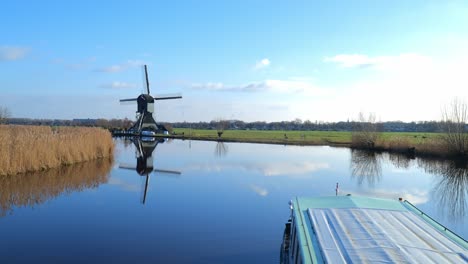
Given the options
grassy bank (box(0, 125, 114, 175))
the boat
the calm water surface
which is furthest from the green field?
the boat

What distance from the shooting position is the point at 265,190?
18547 mm

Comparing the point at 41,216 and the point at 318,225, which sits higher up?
the point at 318,225

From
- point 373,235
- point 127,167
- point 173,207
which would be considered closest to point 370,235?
point 373,235

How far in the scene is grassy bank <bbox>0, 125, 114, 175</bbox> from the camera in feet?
60.2

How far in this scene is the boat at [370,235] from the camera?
16.6 ft

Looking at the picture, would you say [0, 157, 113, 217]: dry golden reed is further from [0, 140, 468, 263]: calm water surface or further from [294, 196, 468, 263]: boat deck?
[294, 196, 468, 263]: boat deck

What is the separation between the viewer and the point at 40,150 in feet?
68.7

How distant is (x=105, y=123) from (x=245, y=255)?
91.6 m

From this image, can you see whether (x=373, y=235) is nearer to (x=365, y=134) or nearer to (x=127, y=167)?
(x=127, y=167)

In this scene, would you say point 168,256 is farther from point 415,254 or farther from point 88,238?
point 415,254

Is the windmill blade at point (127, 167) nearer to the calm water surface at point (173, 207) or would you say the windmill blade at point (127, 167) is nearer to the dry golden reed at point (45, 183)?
the calm water surface at point (173, 207)

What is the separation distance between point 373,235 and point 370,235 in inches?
1.7

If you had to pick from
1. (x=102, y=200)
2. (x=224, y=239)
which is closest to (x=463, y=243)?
(x=224, y=239)

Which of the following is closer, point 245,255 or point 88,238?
point 245,255
